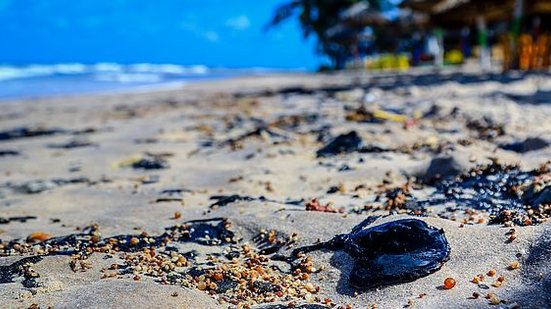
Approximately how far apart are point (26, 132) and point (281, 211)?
463 centimetres

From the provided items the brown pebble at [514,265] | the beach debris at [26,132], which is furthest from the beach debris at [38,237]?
the beach debris at [26,132]

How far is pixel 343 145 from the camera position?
3293 mm

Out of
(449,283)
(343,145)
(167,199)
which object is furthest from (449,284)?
(343,145)

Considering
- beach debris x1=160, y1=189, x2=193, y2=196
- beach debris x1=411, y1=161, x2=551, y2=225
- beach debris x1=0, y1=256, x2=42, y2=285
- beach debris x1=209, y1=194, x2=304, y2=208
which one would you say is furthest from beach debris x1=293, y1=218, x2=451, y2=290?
beach debris x1=160, y1=189, x2=193, y2=196

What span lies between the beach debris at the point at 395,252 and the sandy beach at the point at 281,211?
0.5 inches

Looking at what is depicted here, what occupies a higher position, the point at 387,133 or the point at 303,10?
the point at 303,10

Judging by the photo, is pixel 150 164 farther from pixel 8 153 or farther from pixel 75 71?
pixel 75 71

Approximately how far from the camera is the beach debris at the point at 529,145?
9.34 feet

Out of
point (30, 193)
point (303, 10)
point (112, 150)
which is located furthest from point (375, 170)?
point (303, 10)

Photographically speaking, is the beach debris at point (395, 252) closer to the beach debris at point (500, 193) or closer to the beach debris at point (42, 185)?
the beach debris at point (500, 193)

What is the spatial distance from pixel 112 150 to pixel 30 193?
4.42 feet

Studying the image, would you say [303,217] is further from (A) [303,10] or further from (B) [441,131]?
(A) [303,10]

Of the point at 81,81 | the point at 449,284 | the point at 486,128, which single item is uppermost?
the point at 81,81

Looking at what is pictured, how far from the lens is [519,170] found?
Answer: 7.95 feet
